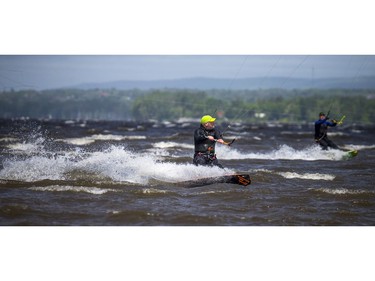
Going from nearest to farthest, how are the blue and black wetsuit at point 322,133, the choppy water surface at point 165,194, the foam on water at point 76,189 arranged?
the choppy water surface at point 165,194 < the foam on water at point 76,189 < the blue and black wetsuit at point 322,133

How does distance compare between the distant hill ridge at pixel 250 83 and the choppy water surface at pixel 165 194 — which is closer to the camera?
the choppy water surface at pixel 165 194

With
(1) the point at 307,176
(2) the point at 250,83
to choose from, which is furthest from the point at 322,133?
(1) the point at 307,176

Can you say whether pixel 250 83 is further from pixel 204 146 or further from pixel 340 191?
pixel 340 191

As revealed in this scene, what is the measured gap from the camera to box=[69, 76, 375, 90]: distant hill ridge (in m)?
13.8

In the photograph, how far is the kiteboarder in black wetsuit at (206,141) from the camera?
12234 millimetres

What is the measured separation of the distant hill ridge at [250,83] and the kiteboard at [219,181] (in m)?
2.90

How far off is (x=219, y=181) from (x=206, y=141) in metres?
0.99

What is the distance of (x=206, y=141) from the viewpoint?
12328mm

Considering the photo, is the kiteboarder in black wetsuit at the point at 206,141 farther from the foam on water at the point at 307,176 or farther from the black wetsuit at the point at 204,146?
the foam on water at the point at 307,176

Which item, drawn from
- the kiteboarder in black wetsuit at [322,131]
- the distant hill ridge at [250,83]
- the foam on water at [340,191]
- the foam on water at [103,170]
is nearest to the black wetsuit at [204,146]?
the foam on water at [103,170]

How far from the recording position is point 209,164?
12.3 meters

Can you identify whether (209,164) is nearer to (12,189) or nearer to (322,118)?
(12,189)

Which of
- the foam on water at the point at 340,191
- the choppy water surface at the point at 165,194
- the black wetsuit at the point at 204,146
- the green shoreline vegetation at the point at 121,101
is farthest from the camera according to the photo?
the green shoreline vegetation at the point at 121,101

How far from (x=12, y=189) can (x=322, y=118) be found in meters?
11.0
